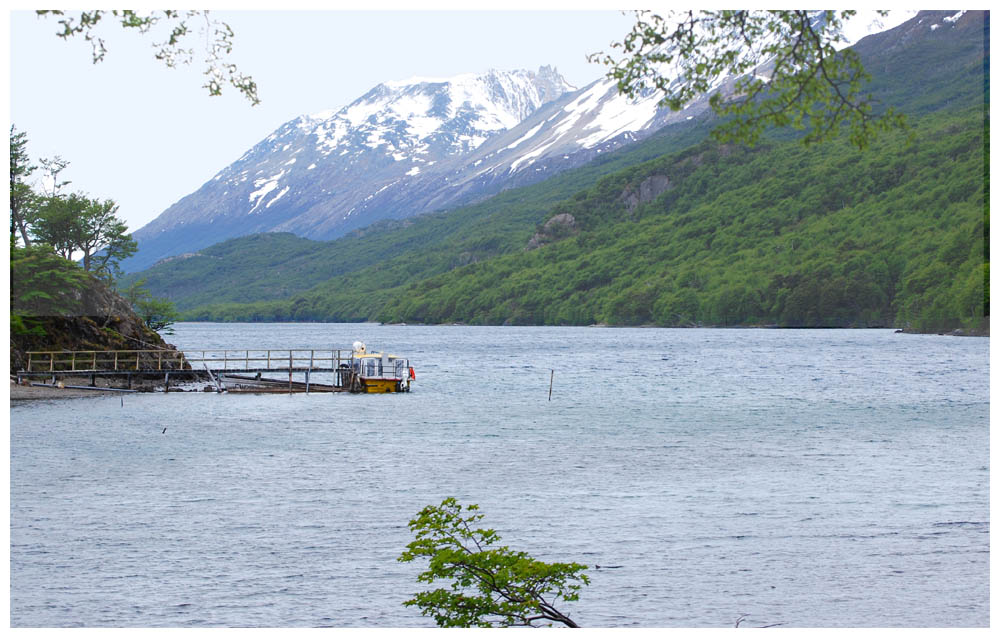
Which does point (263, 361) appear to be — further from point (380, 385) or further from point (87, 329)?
point (87, 329)

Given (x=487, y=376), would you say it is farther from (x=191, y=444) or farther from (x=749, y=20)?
(x=749, y=20)

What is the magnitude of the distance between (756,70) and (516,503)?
1054 inches

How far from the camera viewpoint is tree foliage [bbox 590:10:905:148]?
8.84m

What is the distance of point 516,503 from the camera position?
113 feet

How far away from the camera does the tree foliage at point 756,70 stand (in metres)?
8.84

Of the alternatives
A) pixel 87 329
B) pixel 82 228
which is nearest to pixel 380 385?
pixel 87 329

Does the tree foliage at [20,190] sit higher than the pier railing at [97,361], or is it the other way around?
the tree foliage at [20,190]

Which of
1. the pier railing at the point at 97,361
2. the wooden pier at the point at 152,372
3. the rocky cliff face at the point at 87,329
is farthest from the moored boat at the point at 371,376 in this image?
the rocky cliff face at the point at 87,329

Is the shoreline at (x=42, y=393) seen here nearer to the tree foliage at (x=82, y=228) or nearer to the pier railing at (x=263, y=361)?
the pier railing at (x=263, y=361)

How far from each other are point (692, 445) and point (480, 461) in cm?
1166

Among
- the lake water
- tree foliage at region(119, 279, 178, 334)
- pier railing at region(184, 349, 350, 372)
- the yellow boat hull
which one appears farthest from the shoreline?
the yellow boat hull

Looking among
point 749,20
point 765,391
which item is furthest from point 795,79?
point 765,391

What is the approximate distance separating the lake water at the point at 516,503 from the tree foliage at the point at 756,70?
47.4 ft

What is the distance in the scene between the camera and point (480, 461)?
45406mm
